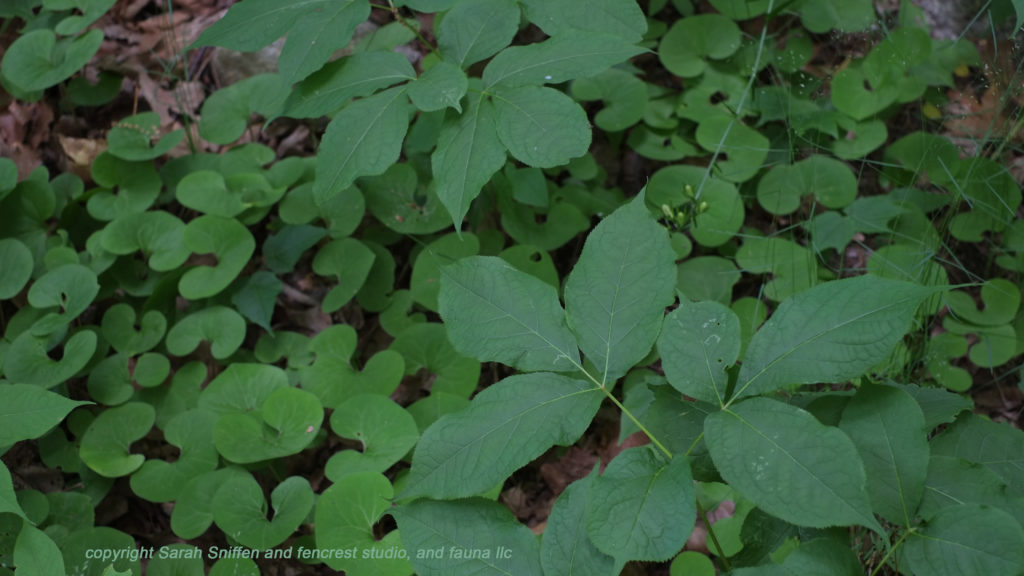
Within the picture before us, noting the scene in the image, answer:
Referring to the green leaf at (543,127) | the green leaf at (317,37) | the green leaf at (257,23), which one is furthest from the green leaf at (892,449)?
the green leaf at (257,23)

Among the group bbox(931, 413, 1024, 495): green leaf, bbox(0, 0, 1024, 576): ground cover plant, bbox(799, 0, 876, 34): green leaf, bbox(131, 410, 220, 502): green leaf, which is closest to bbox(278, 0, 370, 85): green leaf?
bbox(0, 0, 1024, 576): ground cover plant

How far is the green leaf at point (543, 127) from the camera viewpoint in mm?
1511

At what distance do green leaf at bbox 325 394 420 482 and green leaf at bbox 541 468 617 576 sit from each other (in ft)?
2.35

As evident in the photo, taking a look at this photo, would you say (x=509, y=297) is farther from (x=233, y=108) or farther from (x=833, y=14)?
(x=833, y=14)

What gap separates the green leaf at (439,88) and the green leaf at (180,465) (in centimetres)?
110

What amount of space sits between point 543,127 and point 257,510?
3.84ft

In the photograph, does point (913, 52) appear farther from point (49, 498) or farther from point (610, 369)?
point (49, 498)

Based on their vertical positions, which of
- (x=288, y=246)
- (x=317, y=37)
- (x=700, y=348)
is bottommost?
(x=288, y=246)

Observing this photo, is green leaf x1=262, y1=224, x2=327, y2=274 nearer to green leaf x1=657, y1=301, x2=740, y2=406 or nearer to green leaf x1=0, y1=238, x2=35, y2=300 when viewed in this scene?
green leaf x1=0, y1=238, x2=35, y2=300

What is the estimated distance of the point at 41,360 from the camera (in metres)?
2.07

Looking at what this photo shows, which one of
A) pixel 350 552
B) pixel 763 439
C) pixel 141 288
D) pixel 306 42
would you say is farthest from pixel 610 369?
pixel 141 288

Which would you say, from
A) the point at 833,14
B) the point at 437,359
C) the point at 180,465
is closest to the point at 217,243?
the point at 180,465

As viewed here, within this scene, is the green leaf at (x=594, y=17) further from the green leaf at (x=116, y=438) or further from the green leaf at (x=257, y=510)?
the green leaf at (x=116, y=438)

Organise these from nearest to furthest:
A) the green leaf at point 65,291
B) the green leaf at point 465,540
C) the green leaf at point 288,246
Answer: the green leaf at point 465,540
the green leaf at point 65,291
the green leaf at point 288,246
